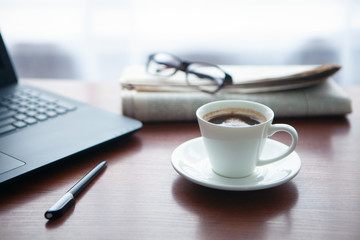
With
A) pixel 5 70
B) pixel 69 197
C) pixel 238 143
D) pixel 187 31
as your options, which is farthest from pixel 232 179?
pixel 187 31

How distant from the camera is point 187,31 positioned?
1302 mm

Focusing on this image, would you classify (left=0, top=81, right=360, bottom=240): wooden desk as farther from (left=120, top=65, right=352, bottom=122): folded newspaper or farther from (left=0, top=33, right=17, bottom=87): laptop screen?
(left=0, top=33, right=17, bottom=87): laptop screen

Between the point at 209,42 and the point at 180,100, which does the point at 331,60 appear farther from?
the point at 180,100

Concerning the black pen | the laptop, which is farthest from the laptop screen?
the black pen

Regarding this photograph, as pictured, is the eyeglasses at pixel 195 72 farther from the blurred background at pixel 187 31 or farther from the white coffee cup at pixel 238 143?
the blurred background at pixel 187 31

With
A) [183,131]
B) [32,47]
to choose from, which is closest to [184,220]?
[183,131]

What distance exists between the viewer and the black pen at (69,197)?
1.41 ft

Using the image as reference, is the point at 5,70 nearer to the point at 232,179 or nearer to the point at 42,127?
the point at 42,127

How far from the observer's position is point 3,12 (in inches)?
53.2

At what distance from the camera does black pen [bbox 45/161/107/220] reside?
0.43 m

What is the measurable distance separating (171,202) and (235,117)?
15 cm

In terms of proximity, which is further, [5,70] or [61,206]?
[5,70]

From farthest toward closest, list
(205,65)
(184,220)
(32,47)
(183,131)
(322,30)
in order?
(32,47), (322,30), (205,65), (183,131), (184,220)

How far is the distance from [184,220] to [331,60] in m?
1.06
